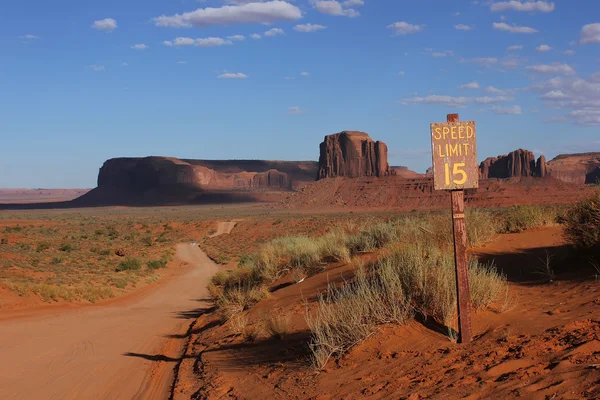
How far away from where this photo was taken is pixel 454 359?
609cm

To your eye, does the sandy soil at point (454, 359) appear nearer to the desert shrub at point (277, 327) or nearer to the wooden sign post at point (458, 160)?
the desert shrub at point (277, 327)

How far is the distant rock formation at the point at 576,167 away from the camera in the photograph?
130125 mm

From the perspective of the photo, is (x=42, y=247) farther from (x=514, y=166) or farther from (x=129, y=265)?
(x=514, y=166)

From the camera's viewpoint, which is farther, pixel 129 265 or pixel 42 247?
pixel 42 247

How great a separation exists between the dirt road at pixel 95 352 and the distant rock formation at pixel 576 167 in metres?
122

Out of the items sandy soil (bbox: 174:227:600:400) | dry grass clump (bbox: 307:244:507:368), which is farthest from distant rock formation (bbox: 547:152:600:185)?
dry grass clump (bbox: 307:244:507:368)

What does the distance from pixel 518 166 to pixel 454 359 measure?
118 meters

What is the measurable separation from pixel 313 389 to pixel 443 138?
321cm

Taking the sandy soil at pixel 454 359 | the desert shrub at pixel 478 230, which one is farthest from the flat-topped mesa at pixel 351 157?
the sandy soil at pixel 454 359

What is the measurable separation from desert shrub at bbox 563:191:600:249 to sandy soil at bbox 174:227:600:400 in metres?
0.36

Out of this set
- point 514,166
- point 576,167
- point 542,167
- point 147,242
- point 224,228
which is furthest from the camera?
point 576,167

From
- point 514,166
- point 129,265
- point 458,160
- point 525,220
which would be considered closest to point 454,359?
point 458,160

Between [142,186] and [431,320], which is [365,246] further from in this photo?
[142,186]

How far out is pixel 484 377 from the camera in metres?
5.36
